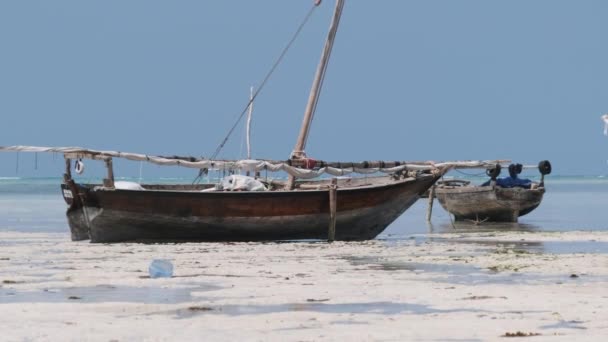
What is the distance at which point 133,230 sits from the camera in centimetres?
2205

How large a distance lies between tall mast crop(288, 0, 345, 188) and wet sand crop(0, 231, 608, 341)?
580 centimetres

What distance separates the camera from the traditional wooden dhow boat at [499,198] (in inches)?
1358

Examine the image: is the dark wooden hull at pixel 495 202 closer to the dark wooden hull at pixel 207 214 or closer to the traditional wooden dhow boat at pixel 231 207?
the traditional wooden dhow boat at pixel 231 207

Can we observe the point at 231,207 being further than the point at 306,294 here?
Yes

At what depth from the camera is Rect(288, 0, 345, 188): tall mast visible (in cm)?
2552

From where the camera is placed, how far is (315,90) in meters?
25.9

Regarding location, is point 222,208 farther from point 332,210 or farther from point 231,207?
point 332,210

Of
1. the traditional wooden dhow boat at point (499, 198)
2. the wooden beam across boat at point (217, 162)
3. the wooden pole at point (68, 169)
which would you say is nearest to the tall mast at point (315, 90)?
the wooden beam across boat at point (217, 162)

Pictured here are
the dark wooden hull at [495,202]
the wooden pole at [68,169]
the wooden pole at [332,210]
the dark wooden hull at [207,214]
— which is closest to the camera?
the dark wooden hull at [207,214]

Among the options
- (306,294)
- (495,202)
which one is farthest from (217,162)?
(495,202)

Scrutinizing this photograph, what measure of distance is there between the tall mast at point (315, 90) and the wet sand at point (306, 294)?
5796 millimetres

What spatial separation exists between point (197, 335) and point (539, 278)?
20.1ft

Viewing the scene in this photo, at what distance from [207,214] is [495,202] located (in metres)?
14.7

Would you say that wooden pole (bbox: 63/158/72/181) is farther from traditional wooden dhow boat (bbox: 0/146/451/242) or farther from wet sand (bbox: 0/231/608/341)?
wet sand (bbox: 0/231/608/341)
